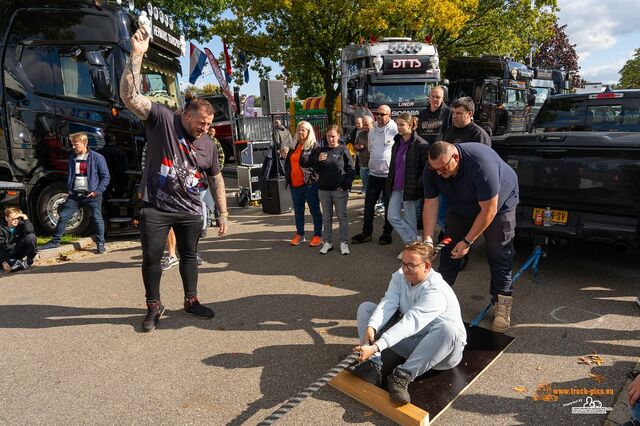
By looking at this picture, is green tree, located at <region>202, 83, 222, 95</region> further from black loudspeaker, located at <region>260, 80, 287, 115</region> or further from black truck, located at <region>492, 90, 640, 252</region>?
black truck, located at <region>492, 90, 640, 252</region>

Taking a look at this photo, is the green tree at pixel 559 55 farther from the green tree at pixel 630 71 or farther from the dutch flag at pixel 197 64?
the dutch flag at pixel 197 64

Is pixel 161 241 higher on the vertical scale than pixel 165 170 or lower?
lower

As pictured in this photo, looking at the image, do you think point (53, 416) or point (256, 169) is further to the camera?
point (256, 169)

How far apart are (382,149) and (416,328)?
3.67 m

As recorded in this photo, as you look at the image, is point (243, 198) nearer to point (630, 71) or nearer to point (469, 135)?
point (469, 135)

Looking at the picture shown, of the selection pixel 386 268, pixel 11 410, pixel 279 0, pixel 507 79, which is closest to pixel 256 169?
pixel 386 268

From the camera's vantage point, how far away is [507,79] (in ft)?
54.0

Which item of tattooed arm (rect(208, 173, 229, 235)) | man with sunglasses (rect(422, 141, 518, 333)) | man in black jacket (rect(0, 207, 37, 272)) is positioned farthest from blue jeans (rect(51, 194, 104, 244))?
man with sunglasses (rect(422, 141, 518, 333))

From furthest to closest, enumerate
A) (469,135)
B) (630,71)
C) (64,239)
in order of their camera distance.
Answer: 1. (630,71)
2. (64,239)
3. (469,135)

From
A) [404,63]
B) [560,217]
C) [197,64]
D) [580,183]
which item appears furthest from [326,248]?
[197,64]

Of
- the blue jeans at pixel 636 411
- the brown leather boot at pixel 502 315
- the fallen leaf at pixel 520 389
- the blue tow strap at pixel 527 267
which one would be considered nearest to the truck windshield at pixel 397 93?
the blue tow strap at pixel 527 267

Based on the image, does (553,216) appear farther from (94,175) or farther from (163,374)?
(94,175)

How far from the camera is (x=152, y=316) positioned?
4.10 m

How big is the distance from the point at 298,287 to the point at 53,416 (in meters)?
2.58
